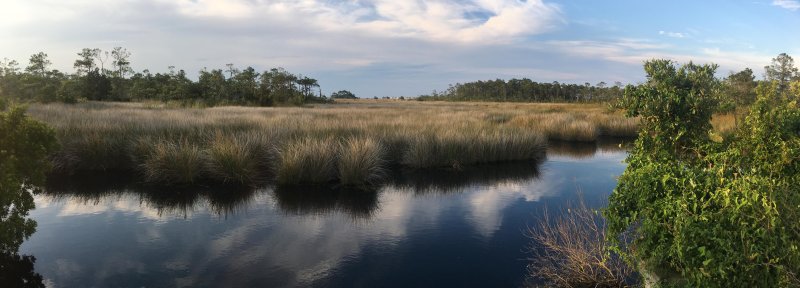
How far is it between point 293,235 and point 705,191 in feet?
21.6

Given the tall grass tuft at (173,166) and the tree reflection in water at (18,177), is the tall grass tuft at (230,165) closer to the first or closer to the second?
the tall grass tuft at (173,166)

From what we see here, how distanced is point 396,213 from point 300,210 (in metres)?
2.18

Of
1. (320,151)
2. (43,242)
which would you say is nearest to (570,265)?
(320,151)

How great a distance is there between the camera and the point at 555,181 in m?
13.9

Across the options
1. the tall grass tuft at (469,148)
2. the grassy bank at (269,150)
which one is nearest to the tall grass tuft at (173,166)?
the grassy bank at (269,150)

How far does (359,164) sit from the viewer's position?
40.7 feet

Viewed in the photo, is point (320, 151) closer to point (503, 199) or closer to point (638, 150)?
point (503, 199)

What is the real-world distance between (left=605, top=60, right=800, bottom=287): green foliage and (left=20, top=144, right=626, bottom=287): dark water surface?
2707 mm

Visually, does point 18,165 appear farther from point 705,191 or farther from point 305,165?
point 705,191

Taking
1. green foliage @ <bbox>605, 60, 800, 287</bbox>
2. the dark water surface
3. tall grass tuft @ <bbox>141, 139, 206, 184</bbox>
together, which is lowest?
the dark water surface

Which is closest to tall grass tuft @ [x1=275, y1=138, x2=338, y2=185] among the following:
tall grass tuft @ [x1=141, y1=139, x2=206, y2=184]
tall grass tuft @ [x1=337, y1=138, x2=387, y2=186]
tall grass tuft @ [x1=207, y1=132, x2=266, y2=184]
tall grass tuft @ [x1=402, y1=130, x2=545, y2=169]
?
tall grass tuft @ [x1=337, y1=138, x2=387, y2=186]

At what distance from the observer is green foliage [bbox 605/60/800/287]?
11.3 feet

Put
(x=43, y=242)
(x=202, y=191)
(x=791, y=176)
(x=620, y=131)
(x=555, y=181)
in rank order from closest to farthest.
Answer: (x=791, y=176) < (x=43, y=242) < (x=202, y=191) < (x=555, y=181) < (x=620, y=131)

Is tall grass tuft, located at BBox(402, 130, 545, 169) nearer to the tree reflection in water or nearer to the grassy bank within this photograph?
the grassy bank
